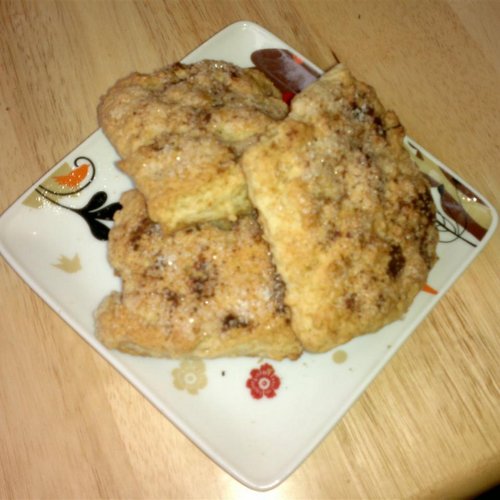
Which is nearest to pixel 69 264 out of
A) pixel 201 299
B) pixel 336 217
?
pixel 201 299

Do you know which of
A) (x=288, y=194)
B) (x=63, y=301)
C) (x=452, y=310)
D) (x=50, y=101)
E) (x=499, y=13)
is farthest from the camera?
(x=499, y=13)

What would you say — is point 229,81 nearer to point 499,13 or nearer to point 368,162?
point 368,162

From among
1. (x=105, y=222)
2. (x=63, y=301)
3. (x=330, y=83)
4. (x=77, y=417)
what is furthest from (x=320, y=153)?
(x=77, y=417)

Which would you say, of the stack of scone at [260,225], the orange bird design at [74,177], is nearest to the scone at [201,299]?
the stack of scone at [260,225]

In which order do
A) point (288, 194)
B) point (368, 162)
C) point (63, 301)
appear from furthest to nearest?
point (63, 301), point (368, 162), point (288, 194)

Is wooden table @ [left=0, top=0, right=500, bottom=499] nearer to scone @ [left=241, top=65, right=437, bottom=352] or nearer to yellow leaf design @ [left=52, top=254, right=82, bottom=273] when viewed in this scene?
yellow leaf design @ [left=52, top=254, right=82, bottom=273]

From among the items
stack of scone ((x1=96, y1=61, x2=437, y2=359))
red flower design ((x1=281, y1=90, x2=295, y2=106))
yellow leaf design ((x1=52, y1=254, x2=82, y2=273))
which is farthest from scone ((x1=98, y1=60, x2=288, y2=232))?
yellow leaf design ((x1=52, y1=254, x2=82, y2=273))
